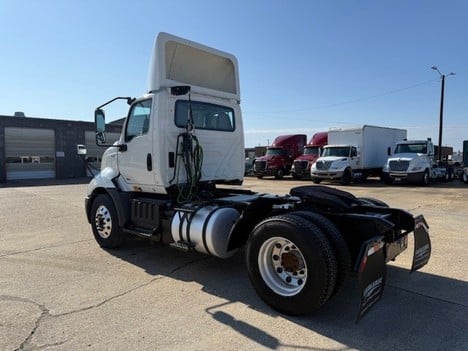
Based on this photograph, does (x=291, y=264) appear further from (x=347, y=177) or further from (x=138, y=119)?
(x=347, y=177)

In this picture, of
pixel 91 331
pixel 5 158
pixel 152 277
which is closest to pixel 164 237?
pixel 152 277

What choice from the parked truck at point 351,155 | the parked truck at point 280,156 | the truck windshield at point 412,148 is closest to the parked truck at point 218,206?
the parked truck at point 351,155

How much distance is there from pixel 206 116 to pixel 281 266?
325 cm

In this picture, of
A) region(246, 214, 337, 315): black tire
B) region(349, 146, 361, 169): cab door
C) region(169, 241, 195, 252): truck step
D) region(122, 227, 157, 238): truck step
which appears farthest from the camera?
region(349, 146, 361, 169): cab door

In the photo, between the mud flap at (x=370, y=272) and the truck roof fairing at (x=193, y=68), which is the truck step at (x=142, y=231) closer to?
the truck roof fairing at (x=193, y=68)

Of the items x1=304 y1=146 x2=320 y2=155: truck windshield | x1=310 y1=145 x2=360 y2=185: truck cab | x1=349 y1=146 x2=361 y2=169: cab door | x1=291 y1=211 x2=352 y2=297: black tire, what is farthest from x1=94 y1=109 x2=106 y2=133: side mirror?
x1=304 y1=146 x2=320 y2=155: truck windshield

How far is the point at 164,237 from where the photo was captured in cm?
595

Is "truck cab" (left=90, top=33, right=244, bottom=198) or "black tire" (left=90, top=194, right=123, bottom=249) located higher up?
"truck cab" (left=90, top=33, right=244, bottom=198)

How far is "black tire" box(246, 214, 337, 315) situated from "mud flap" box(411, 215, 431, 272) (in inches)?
57.9

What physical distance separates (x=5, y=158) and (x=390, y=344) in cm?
3185

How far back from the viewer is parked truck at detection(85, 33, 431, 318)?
3.92m

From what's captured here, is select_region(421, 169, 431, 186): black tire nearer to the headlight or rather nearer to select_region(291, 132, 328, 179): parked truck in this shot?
the headlight

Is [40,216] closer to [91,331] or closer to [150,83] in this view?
[150,83]

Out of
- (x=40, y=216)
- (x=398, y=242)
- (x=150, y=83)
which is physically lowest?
(x=40, y=216)
